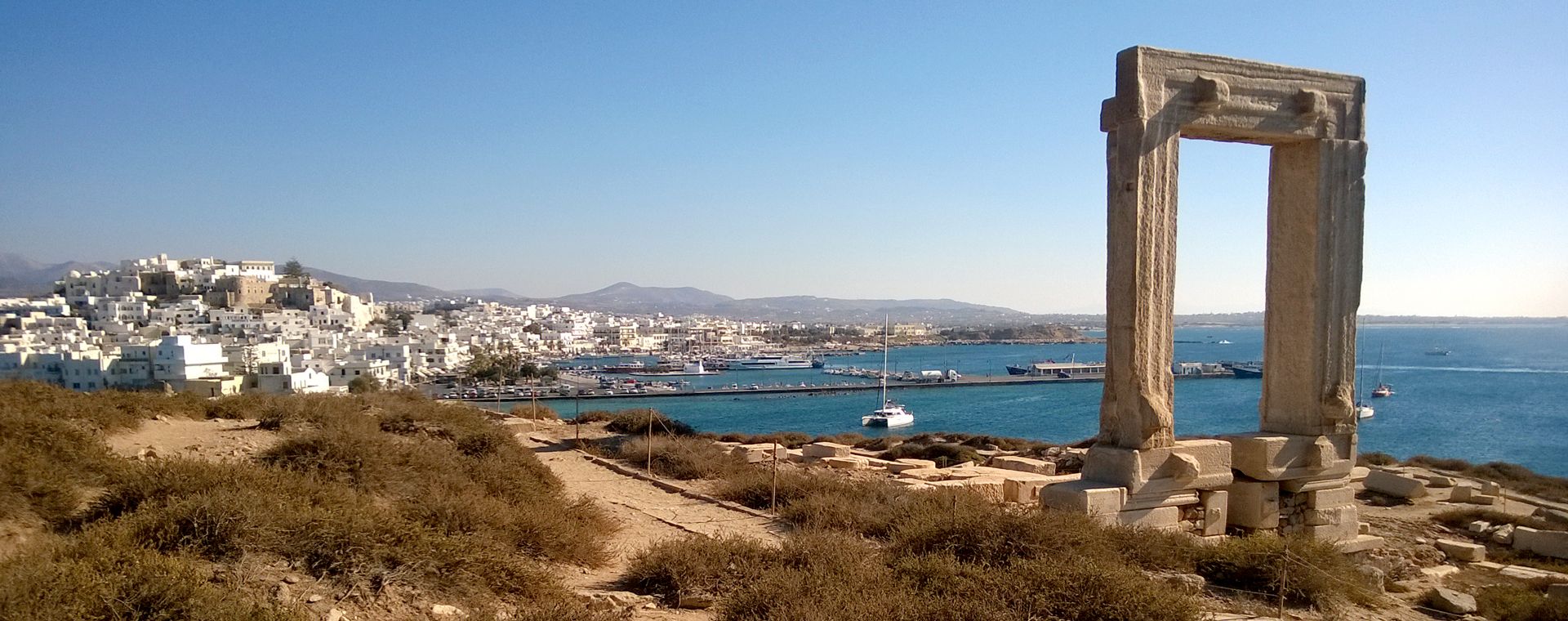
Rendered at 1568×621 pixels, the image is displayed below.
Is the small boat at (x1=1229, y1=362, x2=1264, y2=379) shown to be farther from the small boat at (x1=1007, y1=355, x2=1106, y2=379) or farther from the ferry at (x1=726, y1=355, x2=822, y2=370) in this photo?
the ferry at (x1=726, y1=355, x2=822, y2=370)

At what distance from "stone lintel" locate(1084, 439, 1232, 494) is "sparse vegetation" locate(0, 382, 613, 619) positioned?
4.66 m

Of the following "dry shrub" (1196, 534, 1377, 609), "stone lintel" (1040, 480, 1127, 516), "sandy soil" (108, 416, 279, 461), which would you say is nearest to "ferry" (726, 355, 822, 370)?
"sandy soil" (108, 416, 279, 461)

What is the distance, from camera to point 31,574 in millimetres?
3770

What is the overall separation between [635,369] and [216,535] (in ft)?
290

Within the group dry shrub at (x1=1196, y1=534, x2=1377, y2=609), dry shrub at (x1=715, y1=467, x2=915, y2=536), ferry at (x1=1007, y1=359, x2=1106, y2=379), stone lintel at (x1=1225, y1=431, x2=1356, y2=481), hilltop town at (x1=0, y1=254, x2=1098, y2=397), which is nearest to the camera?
dry shrub at (x1=1196, y1=534, x2=1377, y2=609)

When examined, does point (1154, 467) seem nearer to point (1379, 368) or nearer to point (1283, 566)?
point (1283, 566)

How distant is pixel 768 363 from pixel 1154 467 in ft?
310

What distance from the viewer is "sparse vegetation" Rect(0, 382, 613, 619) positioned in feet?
12.7

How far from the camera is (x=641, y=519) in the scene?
9414mm

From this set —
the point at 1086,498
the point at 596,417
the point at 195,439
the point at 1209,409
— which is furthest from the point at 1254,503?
the point at 1209,409

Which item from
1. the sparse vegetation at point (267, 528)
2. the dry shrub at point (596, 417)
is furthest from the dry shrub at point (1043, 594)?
the dry shrub at point (596, 417)

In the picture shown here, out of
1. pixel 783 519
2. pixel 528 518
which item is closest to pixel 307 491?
pixel 528 518

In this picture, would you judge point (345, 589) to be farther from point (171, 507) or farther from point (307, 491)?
point (307, 491)

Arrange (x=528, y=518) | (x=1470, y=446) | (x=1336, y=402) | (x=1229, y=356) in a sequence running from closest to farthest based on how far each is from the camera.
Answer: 1. (x=528, y=518)
2. (x=1336, y=402)
3. (x=1470, y=446)
4. (x=1229, y=356)
